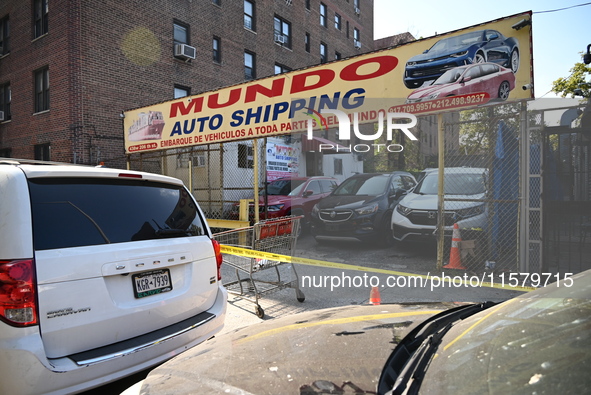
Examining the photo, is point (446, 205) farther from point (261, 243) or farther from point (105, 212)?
point (105, 212)

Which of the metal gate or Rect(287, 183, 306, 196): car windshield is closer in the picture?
the metal gate

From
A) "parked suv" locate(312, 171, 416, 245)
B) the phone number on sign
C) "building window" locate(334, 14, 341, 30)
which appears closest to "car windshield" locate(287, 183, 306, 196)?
"parked suv" locate(312, 171, 416, 245)

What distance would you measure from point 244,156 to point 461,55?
9.22 metres

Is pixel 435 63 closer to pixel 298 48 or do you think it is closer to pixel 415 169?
pixel 415 169

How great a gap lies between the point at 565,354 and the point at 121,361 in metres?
2.45

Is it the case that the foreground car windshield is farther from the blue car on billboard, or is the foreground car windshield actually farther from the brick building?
the brick building

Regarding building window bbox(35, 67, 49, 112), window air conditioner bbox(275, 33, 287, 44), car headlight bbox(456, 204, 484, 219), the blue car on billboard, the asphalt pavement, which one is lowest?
the asphalt pavement

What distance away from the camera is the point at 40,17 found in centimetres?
1584

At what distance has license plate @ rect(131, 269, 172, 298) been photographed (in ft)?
9.13

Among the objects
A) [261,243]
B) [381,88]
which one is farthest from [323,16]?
[261,243]

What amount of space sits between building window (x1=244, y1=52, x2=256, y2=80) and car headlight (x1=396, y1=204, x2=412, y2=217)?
1533cm

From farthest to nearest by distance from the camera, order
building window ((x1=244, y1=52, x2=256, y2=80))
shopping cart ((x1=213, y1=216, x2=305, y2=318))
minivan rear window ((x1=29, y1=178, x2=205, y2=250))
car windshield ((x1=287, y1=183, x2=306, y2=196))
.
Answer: building window ((x1=244, y1=52, x2=256, y2=80)), car windshield ((x1=287, y1=183, x2=306, y2=196)), shopping cart ((x1=213, y1=216, x2=305, y2=318)), minivan rear window ((x1=29, y1=178, x2=205, y2=250))

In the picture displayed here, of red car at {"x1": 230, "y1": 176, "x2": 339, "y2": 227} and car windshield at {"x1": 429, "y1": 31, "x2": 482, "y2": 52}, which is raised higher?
car windshield at {"x1": 429, "y1": 31, "x2": 482, "y2": 52}

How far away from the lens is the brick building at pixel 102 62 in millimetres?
14375
